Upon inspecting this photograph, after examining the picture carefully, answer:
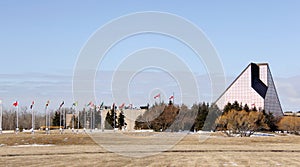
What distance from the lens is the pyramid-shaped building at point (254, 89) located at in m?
153

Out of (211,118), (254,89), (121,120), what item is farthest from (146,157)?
(254,89)

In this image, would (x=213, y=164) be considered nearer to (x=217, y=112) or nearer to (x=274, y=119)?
(x=217, y=112)

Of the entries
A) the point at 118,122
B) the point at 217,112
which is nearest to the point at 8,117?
the point at 118,122

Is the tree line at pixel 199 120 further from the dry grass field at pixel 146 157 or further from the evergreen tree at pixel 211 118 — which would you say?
the dry grass field at pixel 146 157

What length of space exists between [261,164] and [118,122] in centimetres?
10686

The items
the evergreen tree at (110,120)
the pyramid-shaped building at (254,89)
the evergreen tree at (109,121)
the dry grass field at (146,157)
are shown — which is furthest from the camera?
the pyramid-shaped building at (254,89)

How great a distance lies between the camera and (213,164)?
2942 cm

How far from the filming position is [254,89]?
154625 millimetres

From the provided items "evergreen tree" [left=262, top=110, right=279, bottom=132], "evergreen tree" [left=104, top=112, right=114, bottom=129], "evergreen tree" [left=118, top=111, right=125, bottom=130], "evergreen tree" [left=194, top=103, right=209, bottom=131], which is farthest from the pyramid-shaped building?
"evergreen tree" [left=104, top=112, right=114, bottom=129]

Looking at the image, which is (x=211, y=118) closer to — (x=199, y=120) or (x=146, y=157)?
(x=199, y=120)

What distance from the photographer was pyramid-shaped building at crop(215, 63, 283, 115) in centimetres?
15281

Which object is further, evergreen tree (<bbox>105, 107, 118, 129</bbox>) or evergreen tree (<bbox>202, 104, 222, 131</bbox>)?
evergreen tree (<bbox>105, 107, 118, 129</bbox>)

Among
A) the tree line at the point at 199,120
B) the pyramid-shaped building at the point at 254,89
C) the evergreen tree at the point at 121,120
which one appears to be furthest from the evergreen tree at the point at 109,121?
the pyramid-shaped building at the point at 254,89

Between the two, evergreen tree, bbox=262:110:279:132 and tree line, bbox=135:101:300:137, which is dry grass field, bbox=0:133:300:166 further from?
evergreen tree, bbox=262:110:279:132
